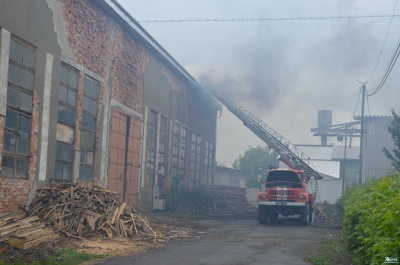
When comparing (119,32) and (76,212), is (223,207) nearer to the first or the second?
(119,32)

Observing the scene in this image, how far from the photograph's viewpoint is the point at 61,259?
1163 centimetres

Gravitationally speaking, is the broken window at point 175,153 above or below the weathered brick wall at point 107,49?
below

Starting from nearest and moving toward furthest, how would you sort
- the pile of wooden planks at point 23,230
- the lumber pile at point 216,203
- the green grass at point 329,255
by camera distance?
1. the green grass at point 329,255
2. the pile of wooden planks at point 23,230
3. the lumber pile at point 216,203

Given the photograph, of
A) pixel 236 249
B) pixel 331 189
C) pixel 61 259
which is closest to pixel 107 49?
pixel 236 249

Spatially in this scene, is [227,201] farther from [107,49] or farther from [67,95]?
[67,95]

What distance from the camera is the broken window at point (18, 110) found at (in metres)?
15.3

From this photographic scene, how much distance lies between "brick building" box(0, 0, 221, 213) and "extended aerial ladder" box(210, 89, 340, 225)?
372 centimetres

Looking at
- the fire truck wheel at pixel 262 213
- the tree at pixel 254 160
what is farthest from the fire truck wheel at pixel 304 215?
the tree at pixel 254 160

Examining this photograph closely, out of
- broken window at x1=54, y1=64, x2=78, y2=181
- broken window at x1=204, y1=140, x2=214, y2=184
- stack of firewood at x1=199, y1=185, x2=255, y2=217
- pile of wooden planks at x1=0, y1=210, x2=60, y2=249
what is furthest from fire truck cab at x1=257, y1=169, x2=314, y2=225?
broken window at x1=204, y1=140, x2=214, y2=184

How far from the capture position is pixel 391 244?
552 centimetres

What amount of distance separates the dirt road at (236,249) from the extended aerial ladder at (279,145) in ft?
25.3

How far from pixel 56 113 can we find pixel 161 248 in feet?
20.6

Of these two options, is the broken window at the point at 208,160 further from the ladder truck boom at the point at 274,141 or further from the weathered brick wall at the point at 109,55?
the weathered brick wall at the point at 109,55

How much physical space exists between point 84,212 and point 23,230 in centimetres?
266
